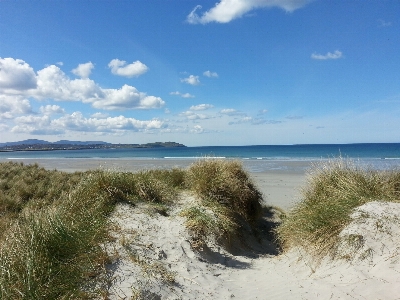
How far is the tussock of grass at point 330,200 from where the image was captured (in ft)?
21.7

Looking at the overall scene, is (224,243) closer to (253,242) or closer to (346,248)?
(253,242)

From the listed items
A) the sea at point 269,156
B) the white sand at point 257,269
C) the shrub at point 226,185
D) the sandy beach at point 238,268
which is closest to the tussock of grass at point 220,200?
the shrub at point 226,185

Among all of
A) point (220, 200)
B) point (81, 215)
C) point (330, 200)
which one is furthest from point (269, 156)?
point (81, 215)

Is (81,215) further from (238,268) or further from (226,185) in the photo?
Answer: (226,185)

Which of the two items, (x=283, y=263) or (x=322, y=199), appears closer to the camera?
(x=283, y=263)

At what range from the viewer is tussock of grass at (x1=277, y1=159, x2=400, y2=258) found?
6621 mm

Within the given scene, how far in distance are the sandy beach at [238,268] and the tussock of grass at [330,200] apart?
27 cm

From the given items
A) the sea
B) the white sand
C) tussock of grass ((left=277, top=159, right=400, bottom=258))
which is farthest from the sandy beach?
the sea

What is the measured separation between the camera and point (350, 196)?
738 centimetres

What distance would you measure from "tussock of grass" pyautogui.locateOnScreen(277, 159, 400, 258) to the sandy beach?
10.7 inches

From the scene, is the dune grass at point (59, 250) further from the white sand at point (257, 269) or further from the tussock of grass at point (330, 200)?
the tussock of grass at point (330, 200)

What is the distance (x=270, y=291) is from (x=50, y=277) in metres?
3.41

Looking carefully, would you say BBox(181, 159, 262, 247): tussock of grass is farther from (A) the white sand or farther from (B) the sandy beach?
(A) the white sand

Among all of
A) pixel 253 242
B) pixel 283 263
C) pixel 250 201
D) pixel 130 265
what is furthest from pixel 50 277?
pixel 250 201
